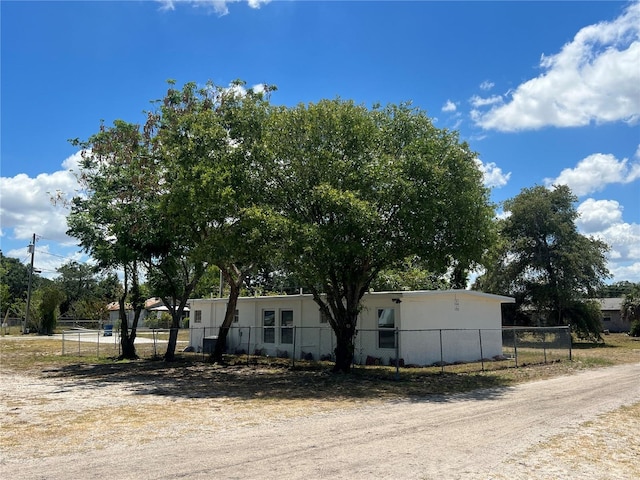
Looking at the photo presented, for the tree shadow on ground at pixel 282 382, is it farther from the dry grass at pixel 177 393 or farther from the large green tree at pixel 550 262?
the large green tree at pixel 550 262

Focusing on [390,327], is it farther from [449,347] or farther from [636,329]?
[636,329]

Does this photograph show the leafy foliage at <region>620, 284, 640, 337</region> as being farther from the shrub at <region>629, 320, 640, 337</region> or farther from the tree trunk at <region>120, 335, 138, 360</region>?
the tree trunk at <region>120, 335, 138, 360</region>

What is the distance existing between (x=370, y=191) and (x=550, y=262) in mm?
28188

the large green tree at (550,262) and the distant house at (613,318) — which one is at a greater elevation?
the large green tree at (550,262)

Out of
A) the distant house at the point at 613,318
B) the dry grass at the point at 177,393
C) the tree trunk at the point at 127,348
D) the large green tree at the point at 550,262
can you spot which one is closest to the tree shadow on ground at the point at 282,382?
the dry grass at the point at 177,393

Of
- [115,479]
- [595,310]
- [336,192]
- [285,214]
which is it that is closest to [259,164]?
[285,214]

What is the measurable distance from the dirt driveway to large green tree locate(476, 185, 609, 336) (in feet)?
88.2

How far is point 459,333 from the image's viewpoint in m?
22.5

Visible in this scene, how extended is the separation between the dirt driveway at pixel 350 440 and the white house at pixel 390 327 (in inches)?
314

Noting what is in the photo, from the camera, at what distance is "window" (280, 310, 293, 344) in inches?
984

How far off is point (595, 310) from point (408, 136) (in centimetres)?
2927

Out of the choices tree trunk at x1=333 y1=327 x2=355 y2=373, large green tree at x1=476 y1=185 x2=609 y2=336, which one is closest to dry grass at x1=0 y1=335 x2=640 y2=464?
tree trunk at x1=333 y1=327 x2=355 y2=373

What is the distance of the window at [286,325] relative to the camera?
82.0ft

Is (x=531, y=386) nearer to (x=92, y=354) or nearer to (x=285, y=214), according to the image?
(x=285, y=214)
